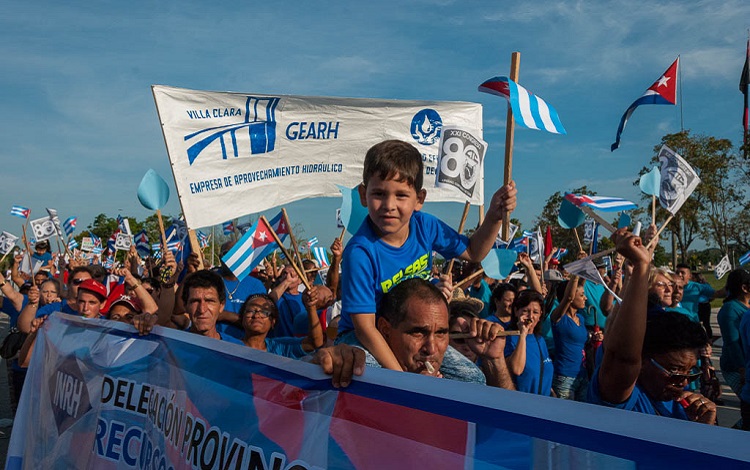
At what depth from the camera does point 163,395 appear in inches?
104

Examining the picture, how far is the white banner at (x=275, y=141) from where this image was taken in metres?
5.36

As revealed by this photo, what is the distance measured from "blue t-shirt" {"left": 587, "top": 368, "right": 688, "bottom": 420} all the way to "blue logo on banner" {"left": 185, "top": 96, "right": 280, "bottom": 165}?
3864mm

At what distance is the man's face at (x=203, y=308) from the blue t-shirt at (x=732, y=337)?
4.71 m

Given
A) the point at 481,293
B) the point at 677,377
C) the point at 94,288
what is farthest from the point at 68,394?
the point at 481,293

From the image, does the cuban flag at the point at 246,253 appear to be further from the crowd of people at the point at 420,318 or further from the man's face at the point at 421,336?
the man's face at the point at 421,336

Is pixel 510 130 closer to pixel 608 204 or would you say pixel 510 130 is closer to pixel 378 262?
pixel 608 204

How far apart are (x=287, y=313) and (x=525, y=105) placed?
325 cm

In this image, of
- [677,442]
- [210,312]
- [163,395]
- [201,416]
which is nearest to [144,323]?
[163,395]

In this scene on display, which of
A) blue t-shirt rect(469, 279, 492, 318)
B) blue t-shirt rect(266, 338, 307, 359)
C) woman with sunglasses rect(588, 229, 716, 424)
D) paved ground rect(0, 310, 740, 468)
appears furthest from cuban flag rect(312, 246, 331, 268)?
woman with sunglasses rect(588, 229, 716, 424)

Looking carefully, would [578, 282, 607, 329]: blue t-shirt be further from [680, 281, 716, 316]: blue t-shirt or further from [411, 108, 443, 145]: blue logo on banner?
[411, 108, 443, 145]: blue logo on banner

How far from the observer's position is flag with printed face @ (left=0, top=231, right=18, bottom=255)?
15.4 metres

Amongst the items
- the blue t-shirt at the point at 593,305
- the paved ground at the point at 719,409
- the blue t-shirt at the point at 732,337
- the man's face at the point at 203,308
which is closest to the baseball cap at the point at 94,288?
the man's face at the point at 203,308

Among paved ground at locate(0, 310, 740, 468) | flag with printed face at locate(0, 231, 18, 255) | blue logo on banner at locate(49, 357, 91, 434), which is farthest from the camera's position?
flag with printed face at locate(0, 231, 18, 255)

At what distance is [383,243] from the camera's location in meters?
2.71
